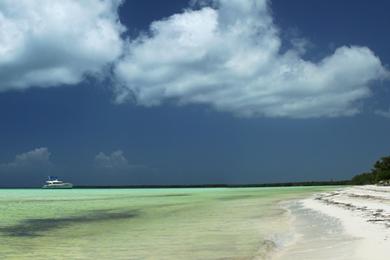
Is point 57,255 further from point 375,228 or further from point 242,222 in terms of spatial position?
point 242,222

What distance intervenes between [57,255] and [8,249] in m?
2.55

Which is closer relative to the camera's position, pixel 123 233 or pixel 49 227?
pixel 123 233

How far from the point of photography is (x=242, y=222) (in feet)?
84.1

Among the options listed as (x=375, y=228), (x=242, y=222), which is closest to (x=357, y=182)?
(x=242, y=222)

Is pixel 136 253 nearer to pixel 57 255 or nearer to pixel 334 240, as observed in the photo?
pixel 57 255

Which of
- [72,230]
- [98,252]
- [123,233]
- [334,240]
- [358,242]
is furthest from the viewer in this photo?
[72,230]

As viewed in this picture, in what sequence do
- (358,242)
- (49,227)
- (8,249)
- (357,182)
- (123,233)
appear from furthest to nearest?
(357,182) → (49,227) → (123,233) → (8,249) → (358,242)

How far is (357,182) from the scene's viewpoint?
126 m

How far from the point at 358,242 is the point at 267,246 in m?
3.08

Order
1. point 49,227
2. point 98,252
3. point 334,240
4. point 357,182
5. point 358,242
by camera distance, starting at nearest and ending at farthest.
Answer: point 358,242 → point 334,240 → point 98,252 → point 49,227 → point 357,182

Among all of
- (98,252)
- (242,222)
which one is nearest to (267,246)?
(98,252)

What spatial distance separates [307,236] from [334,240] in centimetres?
253

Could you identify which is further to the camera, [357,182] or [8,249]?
[357,182]

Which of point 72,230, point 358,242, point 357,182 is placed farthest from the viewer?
point 357,182
